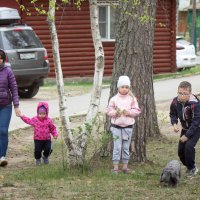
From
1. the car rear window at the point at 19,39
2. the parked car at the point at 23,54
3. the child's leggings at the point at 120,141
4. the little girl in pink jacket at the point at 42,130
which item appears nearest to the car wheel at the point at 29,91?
the parked car at the point at 23,54

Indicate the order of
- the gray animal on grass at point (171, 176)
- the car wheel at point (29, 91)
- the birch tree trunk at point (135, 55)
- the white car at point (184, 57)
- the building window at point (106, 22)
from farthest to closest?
the white car at point (184, 57) → the building window at point (106, 22) → the car wheel at point (29, 91) → the birch tree trunk at point (135, 55) → the gray animal on grass at point (171, 176)

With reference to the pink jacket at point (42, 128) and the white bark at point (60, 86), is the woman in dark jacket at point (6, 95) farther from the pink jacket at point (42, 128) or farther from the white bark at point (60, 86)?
the white bark at point (60, 86)

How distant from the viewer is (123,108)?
961 cm

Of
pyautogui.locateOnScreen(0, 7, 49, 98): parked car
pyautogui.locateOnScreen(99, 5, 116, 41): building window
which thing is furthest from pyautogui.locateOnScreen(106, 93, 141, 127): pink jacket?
pyautogui.locateOnScreen(99, 5, 116, 41): building window

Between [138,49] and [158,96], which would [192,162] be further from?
[158,96]

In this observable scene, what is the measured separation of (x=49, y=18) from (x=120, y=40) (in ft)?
6.07

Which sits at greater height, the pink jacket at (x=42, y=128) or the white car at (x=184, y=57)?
the pink jacket at (x=42, y=128)

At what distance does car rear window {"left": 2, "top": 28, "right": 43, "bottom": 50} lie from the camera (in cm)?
2005

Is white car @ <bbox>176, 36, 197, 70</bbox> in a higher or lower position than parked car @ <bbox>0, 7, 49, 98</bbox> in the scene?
lower

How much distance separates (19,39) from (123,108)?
11.1m

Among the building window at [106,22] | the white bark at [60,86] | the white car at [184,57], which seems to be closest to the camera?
the white bark at [60,86]

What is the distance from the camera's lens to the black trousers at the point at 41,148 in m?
10.9

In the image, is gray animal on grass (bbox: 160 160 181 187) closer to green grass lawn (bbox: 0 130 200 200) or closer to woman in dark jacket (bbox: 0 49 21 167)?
green grass lawn (bbox: 0 130 200 200)

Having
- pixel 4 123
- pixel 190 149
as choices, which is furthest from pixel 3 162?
pixel 190 149
